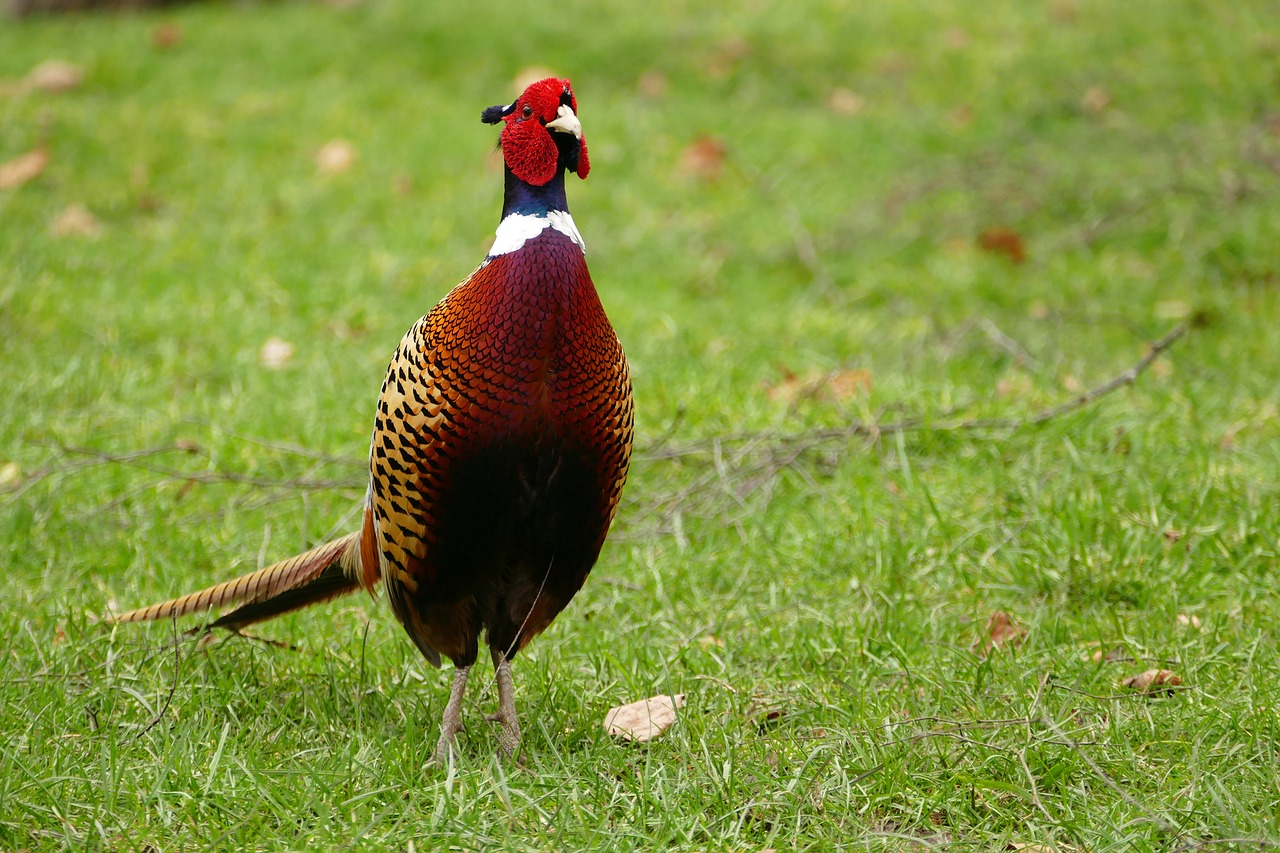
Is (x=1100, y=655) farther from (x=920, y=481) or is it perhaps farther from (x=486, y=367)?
(x=486, y=367)

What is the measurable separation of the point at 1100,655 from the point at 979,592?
37cm

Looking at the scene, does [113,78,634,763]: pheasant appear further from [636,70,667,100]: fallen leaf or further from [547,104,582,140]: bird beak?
[636,70,667,100]: fallen leaf

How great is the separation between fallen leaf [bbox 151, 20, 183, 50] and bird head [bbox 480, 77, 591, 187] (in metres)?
6.73

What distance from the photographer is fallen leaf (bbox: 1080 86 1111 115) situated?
7152 mm

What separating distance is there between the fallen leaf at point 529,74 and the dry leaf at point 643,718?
543 cm

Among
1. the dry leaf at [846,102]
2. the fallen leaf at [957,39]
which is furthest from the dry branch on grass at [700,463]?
the fallen leaf at [957,39]

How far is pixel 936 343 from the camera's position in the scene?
4.93 metres

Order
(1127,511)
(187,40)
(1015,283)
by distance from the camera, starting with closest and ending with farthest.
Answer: (1127,511) < (1015,283) < (187,40)

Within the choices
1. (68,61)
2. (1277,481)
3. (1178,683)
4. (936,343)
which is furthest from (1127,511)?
(68,61)

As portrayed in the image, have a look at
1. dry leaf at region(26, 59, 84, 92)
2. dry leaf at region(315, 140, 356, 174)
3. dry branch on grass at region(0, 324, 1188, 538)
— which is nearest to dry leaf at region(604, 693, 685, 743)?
dry branch on grass at region(0, 324, 1188, 538)

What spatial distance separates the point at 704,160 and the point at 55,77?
3.88 meters

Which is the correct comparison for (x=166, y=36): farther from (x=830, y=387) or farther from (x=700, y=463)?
(x=700, y=463)

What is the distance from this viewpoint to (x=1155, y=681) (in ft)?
8.97

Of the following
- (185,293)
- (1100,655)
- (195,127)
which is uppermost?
(195,127)
